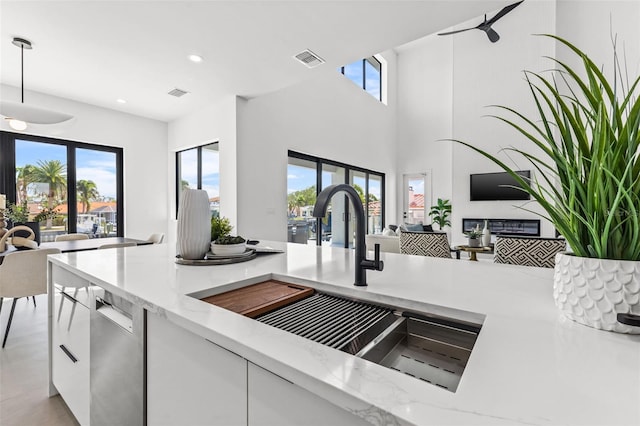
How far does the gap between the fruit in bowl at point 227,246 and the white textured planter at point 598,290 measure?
3.88ft

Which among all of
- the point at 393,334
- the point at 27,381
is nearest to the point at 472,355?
the point at 393,334

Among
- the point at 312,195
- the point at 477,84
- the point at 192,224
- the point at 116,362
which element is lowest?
the point at 116,362

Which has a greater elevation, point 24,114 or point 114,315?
point 24,114

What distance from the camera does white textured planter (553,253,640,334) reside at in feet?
1.85

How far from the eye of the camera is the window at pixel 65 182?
3.91 meters

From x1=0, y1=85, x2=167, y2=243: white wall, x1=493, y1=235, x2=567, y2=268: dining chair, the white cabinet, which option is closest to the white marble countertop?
the white cabinet

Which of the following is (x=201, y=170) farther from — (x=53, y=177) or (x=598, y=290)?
(x=598, y=290)

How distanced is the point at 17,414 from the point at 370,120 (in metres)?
7.05

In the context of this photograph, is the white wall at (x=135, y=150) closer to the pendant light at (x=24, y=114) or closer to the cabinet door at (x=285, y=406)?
the pendant light at (x=24, y=114)

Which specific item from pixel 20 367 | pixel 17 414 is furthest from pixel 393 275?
pixel 20 367

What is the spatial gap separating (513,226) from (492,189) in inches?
33.6

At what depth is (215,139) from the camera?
14.9 ft

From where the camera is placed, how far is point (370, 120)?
23.6ft

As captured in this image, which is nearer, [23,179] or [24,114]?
[24,114]
